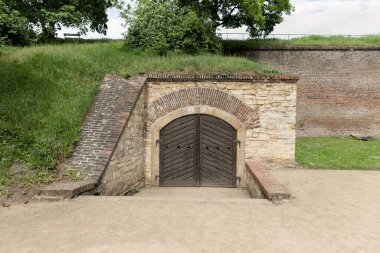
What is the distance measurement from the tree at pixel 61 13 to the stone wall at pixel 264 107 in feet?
10.4

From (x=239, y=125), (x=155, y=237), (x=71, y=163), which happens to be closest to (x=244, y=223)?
(x=155, y=237)

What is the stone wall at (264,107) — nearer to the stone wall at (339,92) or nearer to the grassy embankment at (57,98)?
the grassy embankment at (57,98)

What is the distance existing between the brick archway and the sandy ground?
343cm

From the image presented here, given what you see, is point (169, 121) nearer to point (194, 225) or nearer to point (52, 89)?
point (52, 89)

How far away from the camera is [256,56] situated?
19.0 metres

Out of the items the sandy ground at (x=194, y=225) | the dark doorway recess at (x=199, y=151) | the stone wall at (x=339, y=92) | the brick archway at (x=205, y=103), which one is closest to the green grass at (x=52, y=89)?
the brick archway at (x=205, y=103)

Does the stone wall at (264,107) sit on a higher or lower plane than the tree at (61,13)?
lower

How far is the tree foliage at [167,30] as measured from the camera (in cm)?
1370

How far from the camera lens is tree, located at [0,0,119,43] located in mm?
8586

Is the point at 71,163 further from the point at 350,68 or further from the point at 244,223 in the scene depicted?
the point at 350,68

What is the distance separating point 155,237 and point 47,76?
7.97 m

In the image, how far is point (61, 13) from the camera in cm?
823

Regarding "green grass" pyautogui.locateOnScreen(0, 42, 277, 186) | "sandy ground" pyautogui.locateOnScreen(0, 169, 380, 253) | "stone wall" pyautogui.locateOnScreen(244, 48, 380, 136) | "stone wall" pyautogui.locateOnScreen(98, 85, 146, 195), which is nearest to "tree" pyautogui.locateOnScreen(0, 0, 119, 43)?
"green grass" pyautogui.locateOnScreen(0, 42, 277, 186)

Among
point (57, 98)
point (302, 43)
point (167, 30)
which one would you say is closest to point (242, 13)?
point (302, 43)
